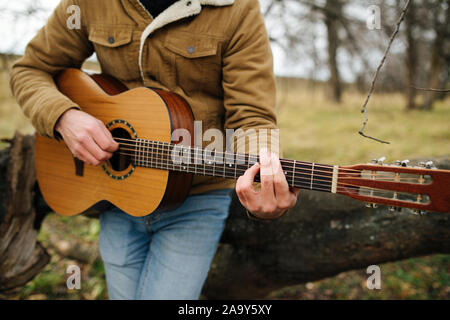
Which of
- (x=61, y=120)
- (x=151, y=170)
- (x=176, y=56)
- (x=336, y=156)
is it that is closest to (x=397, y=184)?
(x=151, y=170)

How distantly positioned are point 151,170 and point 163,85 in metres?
0.52

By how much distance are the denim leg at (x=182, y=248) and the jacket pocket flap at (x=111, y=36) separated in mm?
982

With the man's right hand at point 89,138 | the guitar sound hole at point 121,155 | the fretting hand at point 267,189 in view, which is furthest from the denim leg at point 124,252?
the fretting hand at point 267,189

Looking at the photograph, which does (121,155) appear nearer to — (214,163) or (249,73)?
(214,163)

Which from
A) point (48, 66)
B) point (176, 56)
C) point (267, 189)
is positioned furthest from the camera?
point (48, 66)

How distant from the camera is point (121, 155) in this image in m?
1.83

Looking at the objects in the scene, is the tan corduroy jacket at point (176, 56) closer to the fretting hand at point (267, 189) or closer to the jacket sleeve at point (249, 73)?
the jacket sleeve at point (249, 73)

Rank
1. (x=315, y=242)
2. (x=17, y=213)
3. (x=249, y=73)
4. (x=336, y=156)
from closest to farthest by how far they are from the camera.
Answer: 1. (x=249, y=73)
2. (x=315, y=242)
3. (x=17, y=213)
4. (x=336, y=156)

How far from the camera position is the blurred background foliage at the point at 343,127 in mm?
3061

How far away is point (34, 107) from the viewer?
1.80 m

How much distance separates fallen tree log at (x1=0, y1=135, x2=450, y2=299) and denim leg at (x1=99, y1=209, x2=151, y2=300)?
0.66 m

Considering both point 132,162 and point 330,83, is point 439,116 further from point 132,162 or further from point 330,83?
point 132,162
